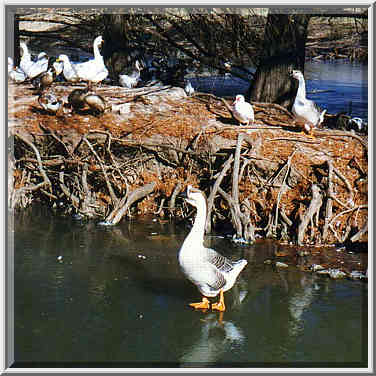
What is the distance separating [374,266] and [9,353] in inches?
134

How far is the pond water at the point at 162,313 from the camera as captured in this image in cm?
561

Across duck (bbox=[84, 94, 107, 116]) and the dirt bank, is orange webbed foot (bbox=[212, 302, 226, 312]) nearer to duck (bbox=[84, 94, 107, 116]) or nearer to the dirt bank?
the dirt bank

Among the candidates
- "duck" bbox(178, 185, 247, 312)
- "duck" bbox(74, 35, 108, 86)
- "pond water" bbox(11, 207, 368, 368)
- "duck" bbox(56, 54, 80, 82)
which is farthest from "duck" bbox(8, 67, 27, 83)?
"duck" bbox(178, 185, 247, 312)

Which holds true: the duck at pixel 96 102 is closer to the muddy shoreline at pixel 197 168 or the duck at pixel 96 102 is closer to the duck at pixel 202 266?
the muddy shoreline at pixel 197 168

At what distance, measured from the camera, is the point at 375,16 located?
634cm

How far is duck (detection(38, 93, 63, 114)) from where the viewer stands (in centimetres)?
1013

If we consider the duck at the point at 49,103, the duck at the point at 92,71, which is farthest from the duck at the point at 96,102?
the duck at the point at 92,71

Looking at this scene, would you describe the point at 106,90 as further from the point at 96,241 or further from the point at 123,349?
the point at 123,349

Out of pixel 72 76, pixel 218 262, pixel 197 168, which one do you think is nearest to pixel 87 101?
pixel 72 76

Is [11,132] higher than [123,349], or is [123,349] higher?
[11,132]

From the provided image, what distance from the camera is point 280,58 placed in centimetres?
1062

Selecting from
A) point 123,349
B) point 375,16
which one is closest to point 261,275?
point 123,349

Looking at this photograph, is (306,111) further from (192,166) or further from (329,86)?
(329,86)

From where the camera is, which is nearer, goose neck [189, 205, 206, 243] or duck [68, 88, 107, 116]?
goose neck [189, 205, 206, 243]
